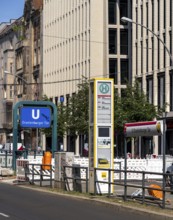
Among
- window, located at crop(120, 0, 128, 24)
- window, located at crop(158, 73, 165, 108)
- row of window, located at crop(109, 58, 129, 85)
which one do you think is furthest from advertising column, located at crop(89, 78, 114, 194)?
window, located at crop(120, 0, 128, 24)

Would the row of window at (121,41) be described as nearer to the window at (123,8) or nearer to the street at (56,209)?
the window at (123,8)

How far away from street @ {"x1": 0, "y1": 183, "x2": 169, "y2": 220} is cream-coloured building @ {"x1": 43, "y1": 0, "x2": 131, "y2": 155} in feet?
179

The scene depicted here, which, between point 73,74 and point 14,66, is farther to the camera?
point 14,66

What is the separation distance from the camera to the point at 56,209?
20.3m

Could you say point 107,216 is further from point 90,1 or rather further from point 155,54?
point 90,1

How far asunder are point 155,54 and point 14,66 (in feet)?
157

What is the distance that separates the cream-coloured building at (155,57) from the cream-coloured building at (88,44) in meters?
8.20

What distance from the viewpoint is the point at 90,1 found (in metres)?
81.3

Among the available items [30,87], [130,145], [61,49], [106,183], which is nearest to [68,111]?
[130,145]

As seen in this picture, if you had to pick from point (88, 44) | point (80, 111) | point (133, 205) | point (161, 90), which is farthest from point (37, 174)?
point (88, 44)

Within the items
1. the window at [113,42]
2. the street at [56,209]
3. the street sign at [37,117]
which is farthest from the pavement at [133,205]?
the window at [113,42]

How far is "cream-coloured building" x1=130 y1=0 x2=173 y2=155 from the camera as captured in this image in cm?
6372

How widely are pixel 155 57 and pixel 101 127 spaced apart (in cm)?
4298

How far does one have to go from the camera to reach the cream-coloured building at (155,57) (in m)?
63.7
